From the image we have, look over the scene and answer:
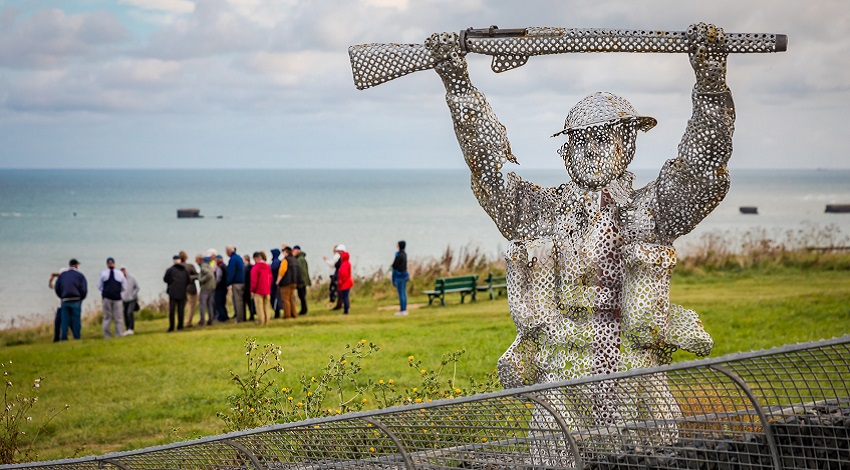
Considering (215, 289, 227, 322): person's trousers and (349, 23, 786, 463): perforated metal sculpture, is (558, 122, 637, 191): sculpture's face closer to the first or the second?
(349, 23, 786, 463): perforated metal sculpture

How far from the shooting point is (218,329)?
19.6 metres

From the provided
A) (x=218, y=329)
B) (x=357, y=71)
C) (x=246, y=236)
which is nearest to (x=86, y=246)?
(x=246, y=236)

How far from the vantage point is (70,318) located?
1930cm

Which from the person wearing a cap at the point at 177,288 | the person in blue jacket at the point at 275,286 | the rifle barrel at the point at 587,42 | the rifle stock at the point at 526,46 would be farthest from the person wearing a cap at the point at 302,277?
the rifle barrel at the point at 587,42

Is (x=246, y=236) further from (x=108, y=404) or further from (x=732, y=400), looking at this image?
(x=732, y=400)

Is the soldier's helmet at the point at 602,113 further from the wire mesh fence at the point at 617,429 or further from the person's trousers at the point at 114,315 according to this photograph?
the person's trousers at the point at 114,315

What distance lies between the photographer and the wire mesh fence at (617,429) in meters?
4.09

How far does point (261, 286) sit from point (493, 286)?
214 inches

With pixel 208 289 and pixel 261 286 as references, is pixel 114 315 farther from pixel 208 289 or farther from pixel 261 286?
pixel 261 286

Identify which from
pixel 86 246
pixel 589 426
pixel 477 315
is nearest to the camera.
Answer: pixel 589 426

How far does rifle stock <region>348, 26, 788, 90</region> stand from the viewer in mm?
5402

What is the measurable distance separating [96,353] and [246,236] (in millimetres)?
57935

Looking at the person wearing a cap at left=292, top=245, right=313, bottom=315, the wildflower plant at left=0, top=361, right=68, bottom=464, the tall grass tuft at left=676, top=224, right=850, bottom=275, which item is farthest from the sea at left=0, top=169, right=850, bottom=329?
the wildflower plant at left=0, top=361, right=68, bottom=464

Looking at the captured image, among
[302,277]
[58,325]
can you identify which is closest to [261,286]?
[302,277]
